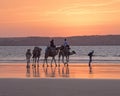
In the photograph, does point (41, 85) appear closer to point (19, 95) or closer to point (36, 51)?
point (19, 95)

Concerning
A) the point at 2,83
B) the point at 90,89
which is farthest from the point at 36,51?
the point at 90,89

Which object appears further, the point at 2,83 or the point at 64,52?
the point at 64,52

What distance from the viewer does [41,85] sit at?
64.7ft

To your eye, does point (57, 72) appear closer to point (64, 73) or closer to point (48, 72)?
point (48, 72)

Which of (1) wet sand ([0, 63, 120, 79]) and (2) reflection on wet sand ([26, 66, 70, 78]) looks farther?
(2) reflection on wet sand ([26, 66, 70, 78])

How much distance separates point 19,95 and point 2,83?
4383 mm

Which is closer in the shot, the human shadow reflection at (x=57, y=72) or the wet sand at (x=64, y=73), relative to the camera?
the wet sand at (x=64, y=73)

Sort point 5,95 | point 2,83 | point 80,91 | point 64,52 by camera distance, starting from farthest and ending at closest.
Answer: point 64,52
point 2,83
point 80,91
point 5,95

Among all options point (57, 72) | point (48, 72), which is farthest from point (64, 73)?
point (48, 72)

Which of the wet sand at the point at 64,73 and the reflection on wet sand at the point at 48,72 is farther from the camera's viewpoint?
the reflection on wet sand at the point at 48,72

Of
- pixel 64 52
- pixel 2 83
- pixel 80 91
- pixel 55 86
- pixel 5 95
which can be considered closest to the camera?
pixel 5 95

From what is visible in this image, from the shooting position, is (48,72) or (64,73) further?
(48,72)

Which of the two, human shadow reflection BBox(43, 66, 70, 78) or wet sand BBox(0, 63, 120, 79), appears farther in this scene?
human shadow reflection BBox(43, 66, 70, 78)

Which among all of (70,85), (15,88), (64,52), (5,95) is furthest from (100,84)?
(64,52)
